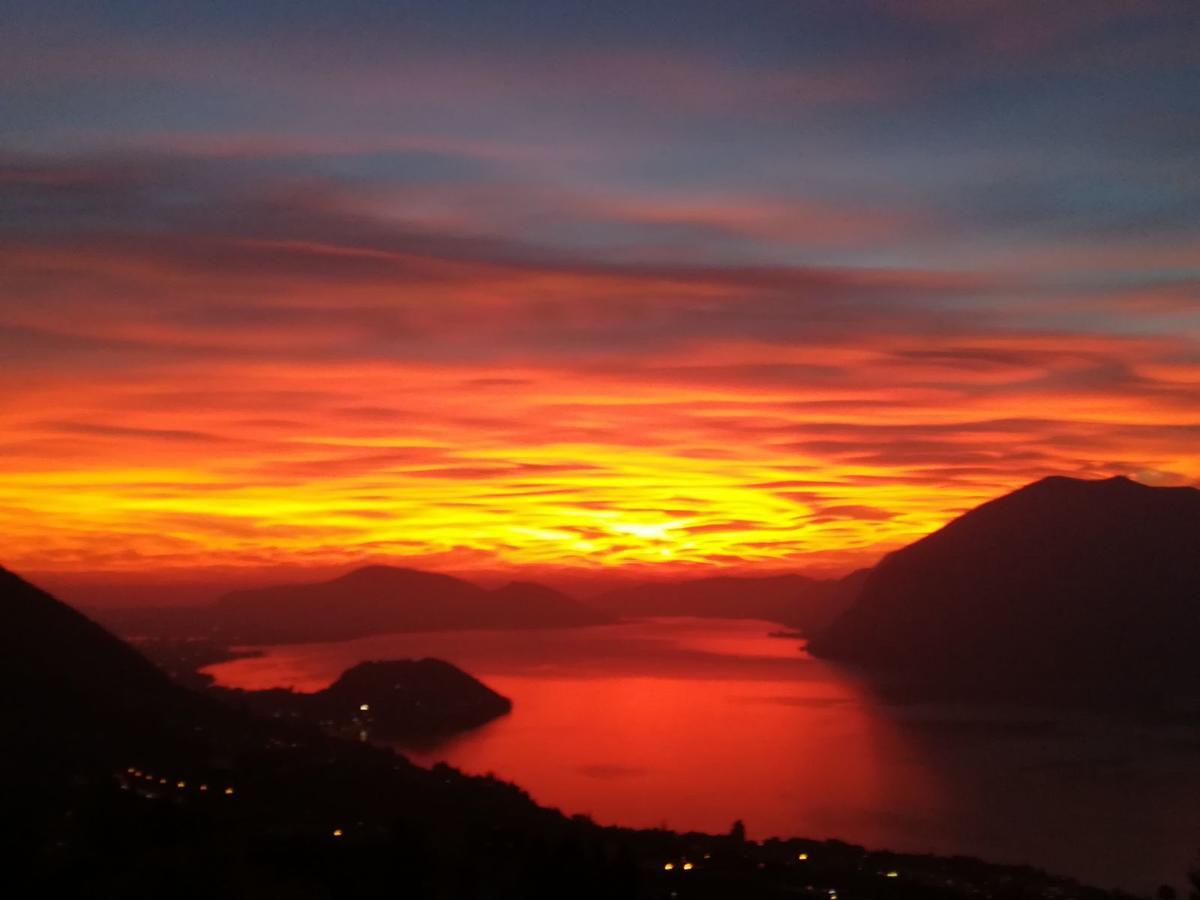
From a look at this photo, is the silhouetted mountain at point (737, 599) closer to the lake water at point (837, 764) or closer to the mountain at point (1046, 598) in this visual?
the mountain at point (1046, 598)

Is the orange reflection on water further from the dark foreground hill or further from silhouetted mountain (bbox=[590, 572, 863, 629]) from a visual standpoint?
silhouetted mountain (bbox=[590, 572, 863, 629])

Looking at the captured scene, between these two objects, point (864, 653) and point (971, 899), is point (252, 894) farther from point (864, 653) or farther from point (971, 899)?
point (864, 653)

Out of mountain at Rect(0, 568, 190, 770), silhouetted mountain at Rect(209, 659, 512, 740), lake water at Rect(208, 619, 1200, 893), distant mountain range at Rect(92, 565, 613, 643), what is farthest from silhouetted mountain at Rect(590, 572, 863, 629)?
mountain at Rect(0, 568, 190, 770)

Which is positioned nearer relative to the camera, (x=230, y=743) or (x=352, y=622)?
(x=230, y=743)

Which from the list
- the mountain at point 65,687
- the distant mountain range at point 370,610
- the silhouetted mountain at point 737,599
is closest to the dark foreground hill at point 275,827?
the mountain at point 65,687

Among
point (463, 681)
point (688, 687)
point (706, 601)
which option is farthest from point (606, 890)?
point (706, 601)

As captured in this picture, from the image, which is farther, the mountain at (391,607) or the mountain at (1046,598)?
the mountain at (391,607)
